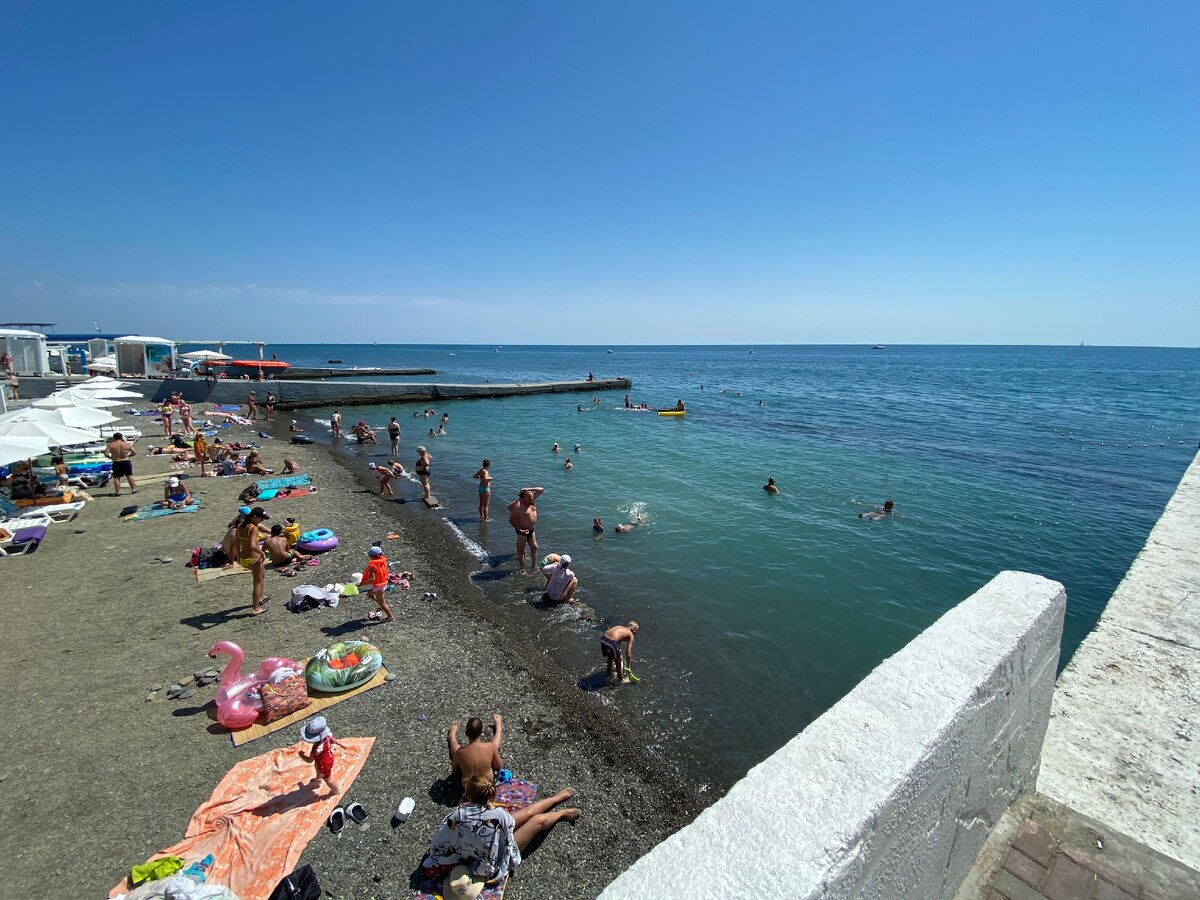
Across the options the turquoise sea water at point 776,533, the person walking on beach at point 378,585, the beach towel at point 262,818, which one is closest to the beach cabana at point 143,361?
the turquoise sea water at point 776,533

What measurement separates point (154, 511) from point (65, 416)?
12.3ft

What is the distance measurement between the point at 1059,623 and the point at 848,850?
2497mm

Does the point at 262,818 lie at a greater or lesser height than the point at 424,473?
lesser

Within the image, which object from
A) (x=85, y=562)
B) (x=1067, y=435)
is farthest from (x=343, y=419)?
(x=1067, y=435)

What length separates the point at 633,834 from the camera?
18.8 feet

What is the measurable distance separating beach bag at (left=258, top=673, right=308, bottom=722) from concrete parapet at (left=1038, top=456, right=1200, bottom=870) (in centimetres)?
770

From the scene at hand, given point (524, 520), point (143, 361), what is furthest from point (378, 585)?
point (143, 361)

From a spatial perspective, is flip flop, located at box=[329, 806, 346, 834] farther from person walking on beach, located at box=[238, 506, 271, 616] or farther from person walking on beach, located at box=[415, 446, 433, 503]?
person walking on beach, located at box=[415, 446, 433, 503]

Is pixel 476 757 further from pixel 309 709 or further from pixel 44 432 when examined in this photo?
pixel 44 432

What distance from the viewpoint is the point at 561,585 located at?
10.8 m

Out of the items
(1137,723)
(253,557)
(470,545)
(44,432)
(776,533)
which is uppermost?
(44,432)

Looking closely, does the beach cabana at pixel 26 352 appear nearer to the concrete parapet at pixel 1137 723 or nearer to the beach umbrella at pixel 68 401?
the beach umbrella at pixel 68 401

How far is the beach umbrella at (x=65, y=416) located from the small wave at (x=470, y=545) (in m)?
9.76

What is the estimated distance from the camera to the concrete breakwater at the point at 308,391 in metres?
33.9
